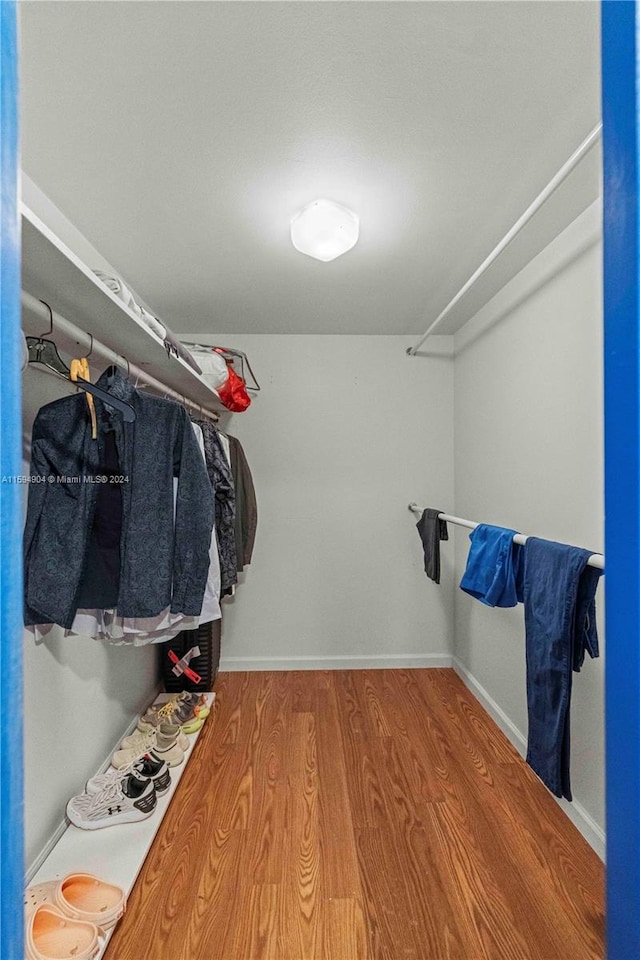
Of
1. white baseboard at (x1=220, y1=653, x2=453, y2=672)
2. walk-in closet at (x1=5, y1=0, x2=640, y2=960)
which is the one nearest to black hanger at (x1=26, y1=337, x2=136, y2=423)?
walk-in closet at (x1=5, y1=0, x2=640, y2=960)

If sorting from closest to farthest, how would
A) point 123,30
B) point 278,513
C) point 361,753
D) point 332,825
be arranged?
point 123,30 → point 332,825 → point 361,753 → point 278,513

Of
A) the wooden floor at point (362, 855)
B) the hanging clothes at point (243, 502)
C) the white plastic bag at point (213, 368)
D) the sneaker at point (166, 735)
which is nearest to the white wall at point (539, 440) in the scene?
the wooden floor at point (362, 855)

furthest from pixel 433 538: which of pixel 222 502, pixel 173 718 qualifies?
pixel 173 718

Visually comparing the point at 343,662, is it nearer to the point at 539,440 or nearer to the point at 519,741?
the point at 519,741

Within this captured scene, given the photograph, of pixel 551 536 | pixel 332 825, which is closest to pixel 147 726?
pixel 332 825

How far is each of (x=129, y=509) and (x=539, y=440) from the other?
1695 millimetres

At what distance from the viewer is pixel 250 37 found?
1089 millimetres

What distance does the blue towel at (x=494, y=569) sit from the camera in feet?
5.74

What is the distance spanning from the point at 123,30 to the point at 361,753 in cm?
264

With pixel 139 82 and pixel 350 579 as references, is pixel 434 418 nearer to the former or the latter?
pixel 350 579

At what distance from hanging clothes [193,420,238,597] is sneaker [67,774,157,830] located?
79 cm

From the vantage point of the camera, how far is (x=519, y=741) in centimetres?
220

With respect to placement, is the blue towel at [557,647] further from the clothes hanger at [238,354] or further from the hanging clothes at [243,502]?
the clothes hanger at [238,354]

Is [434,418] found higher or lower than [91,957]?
higher
